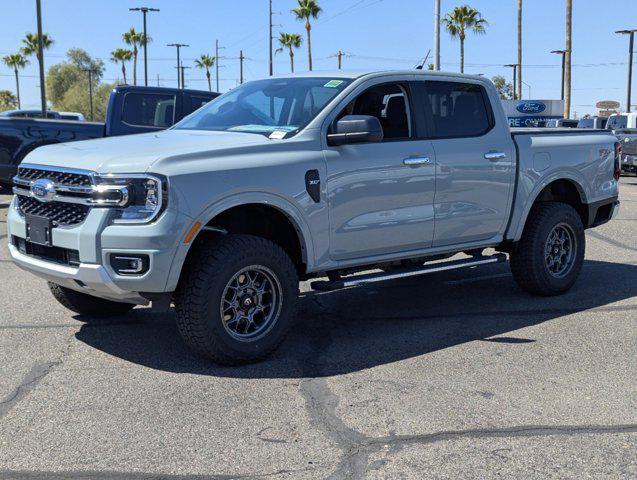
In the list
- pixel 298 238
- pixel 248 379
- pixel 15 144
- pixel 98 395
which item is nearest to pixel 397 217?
pixel 298 238

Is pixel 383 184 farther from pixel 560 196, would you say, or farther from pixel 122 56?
pixel 122 56

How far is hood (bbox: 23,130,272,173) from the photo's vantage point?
491 centimetres

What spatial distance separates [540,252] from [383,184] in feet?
6.81

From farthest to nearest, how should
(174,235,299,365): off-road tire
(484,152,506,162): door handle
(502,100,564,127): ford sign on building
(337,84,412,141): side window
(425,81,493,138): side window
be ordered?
(502,100,564,127): ford sign on building → (484,152,506,162): door handle → (425,81,493,138): side window → (337,84,412,141): side window → (174,235,299,365): off-road tire

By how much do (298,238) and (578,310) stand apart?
2794 mm

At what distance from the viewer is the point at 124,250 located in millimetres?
4805

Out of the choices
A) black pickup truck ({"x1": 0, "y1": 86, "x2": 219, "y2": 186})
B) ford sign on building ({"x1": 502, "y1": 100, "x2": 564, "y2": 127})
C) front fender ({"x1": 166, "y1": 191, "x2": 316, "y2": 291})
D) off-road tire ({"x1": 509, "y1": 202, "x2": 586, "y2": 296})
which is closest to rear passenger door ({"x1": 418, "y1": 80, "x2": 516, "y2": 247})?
off-road tire ({"x1": 509, "y1": 202, "x2": 586, "y2": 296})

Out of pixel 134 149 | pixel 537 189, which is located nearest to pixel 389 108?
pixel 537 189

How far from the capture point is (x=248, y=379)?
16.6ft

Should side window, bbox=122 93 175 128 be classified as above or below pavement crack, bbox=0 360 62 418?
above

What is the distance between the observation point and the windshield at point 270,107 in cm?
590

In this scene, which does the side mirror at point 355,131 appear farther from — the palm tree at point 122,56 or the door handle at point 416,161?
the palm tree at point 122,56

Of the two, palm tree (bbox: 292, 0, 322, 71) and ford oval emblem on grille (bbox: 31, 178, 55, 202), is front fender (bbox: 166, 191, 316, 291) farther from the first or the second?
palm tree (bbox: 292, 0, 322, 71)

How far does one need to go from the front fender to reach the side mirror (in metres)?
0.61
